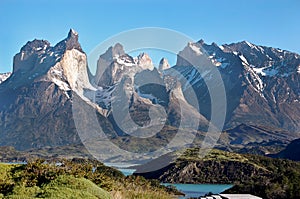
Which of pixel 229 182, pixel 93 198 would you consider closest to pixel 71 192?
pixel 93 198

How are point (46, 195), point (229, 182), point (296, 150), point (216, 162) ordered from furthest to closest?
1. point (296, 150)
2. point (216, 162)
3. point (229, 182)
4. point (46, 195)

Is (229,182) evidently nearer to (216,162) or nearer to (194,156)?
(216,162)

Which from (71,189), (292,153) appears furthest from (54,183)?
(292,153)

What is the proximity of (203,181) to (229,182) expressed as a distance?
26.8ft

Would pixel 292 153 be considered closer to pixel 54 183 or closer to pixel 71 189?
pixel 54 183

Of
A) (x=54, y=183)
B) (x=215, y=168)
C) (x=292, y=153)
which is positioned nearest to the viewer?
(x=54, y=183)

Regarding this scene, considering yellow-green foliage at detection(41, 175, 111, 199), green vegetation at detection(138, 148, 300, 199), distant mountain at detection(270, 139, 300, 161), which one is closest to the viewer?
yellow-green foliage at detection(41, 175, 111, 199)

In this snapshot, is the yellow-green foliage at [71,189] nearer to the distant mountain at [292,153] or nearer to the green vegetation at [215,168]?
the green vegetation at [215,168]

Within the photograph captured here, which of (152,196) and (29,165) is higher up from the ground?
(29,165)

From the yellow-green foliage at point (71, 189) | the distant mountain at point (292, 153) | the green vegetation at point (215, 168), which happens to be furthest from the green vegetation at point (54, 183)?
the distant mountain at point (292, 153)

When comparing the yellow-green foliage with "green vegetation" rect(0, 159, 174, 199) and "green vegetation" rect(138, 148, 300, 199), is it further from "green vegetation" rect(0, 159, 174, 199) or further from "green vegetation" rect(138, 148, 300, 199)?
"green vegetation" rect(138, 148, 300, 199)

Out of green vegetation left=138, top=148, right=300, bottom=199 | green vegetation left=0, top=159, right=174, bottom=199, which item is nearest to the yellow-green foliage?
green vegetation left=0, top=159, right=174, bottom=199

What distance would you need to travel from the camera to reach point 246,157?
14650cm

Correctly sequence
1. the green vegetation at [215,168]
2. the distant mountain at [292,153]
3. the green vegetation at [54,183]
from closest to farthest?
the green vegetation at [54,183]
the green vegetation at [215,168]
the distant mountain at [292,153]
